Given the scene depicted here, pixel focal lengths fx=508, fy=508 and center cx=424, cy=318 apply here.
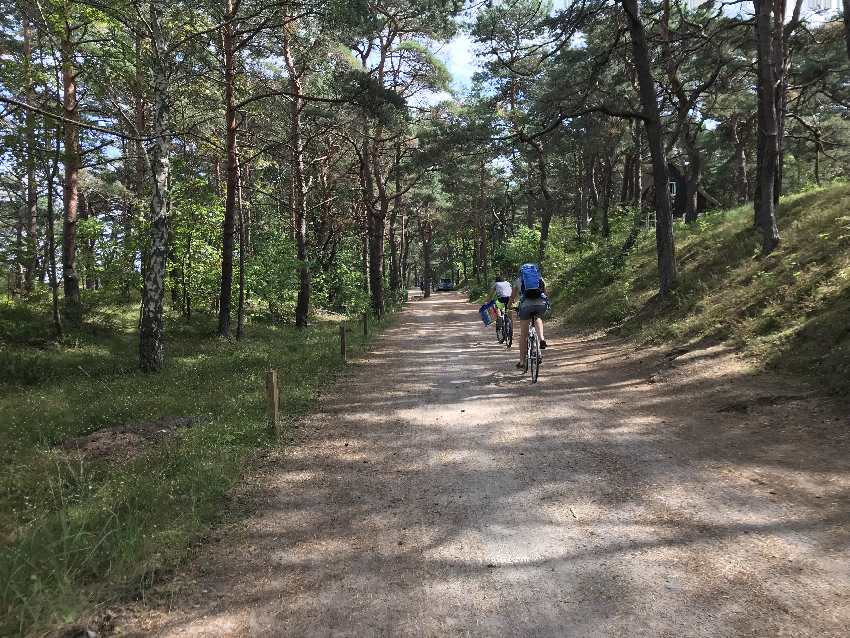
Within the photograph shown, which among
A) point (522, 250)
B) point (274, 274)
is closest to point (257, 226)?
point (274, 274)

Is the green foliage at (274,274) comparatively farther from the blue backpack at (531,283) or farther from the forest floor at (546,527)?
the forest floor at (546,527)

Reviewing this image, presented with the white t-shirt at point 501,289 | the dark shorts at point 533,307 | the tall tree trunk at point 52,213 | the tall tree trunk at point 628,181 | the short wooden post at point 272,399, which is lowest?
the short wooden post at point 272,399

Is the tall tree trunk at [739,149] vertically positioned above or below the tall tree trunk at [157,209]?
above

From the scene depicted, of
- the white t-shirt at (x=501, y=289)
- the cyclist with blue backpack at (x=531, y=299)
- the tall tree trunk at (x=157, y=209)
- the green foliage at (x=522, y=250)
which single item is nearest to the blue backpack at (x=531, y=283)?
the cyclist with blue backpack at (x=531, y=299)

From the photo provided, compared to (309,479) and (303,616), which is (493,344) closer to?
(309,479)

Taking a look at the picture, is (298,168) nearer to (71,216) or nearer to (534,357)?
(71,216)

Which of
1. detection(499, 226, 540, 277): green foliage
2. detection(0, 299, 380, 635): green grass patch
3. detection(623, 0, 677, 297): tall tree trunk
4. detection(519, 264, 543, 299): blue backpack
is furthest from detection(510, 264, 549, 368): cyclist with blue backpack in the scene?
detection(499, 226, 540, 277): green foliage

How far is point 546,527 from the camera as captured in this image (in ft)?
13.1

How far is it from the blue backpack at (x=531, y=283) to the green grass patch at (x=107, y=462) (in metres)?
4.43

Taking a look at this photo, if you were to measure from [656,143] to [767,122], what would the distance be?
8.01 feet

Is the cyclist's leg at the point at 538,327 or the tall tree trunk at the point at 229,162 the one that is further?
the tall tree trunk at the point at 229,162

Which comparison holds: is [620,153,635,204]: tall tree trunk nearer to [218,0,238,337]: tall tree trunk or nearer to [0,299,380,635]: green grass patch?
[218,0,238,337]: tall tree trunk

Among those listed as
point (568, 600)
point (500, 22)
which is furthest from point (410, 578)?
point (500, 22)

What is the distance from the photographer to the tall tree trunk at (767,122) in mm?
12039
